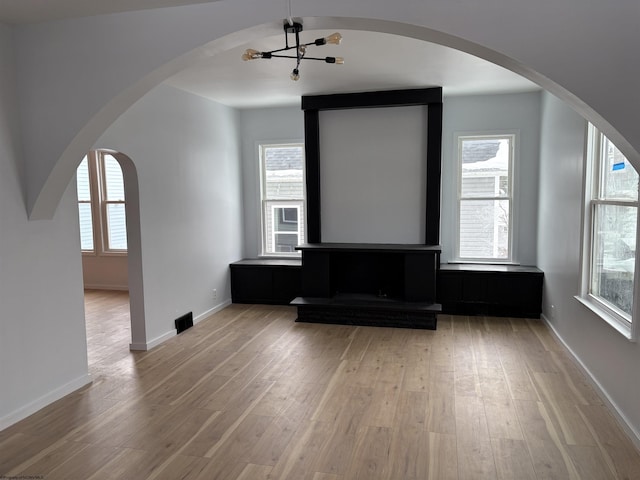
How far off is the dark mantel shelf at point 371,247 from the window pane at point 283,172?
4.13ft

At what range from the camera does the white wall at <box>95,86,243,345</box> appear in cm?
502

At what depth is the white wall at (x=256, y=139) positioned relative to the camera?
283 inches

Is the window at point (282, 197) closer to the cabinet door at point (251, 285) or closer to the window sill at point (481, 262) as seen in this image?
the cabinet door at point (251, 285)

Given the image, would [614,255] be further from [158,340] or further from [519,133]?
[158,340]

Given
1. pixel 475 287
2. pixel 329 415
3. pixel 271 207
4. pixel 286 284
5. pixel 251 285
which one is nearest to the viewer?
pixel 329 415

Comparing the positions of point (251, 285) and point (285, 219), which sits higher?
point (285, 219)

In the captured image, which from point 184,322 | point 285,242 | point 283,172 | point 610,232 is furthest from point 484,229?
point 184,322

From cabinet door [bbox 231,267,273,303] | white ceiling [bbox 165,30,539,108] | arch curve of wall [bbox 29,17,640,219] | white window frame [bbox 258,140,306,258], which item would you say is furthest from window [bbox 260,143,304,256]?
arch curve of wall [bbox 29,17,640,219]

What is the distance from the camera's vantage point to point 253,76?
5.17 meters

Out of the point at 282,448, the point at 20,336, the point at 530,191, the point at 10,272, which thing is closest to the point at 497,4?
the point at 282,448

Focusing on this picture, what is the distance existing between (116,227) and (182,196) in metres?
3.22

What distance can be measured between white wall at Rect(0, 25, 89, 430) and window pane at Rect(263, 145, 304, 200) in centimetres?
368

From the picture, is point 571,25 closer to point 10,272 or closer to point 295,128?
point 10,272

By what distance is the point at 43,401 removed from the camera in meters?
3.72
